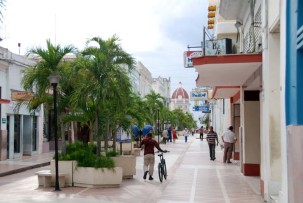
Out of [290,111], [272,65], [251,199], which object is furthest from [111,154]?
[290,111]

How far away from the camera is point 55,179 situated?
43.9ft

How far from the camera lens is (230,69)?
13094mm

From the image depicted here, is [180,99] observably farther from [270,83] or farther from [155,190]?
[270,83]

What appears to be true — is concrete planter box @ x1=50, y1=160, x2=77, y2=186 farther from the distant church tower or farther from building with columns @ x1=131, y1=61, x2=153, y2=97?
the distant church tower

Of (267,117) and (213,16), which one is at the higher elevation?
(213,16)

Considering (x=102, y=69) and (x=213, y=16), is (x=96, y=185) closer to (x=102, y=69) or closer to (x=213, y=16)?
(x=102, y=69)

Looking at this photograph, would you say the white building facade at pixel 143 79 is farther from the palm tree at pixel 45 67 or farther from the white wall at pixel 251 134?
the palm tree at pixel 45 67

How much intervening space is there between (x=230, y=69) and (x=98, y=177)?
4.76 m

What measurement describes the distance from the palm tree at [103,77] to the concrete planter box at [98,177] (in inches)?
46.8

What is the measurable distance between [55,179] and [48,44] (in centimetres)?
454

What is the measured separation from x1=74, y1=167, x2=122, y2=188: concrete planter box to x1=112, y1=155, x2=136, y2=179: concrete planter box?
1797 mm

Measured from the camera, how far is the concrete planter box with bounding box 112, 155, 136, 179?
50.9 feet

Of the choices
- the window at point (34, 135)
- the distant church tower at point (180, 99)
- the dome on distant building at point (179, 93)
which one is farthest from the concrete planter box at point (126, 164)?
the dome on distant building at point (179, 93)

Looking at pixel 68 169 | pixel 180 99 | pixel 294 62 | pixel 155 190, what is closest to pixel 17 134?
pixel 68 169
